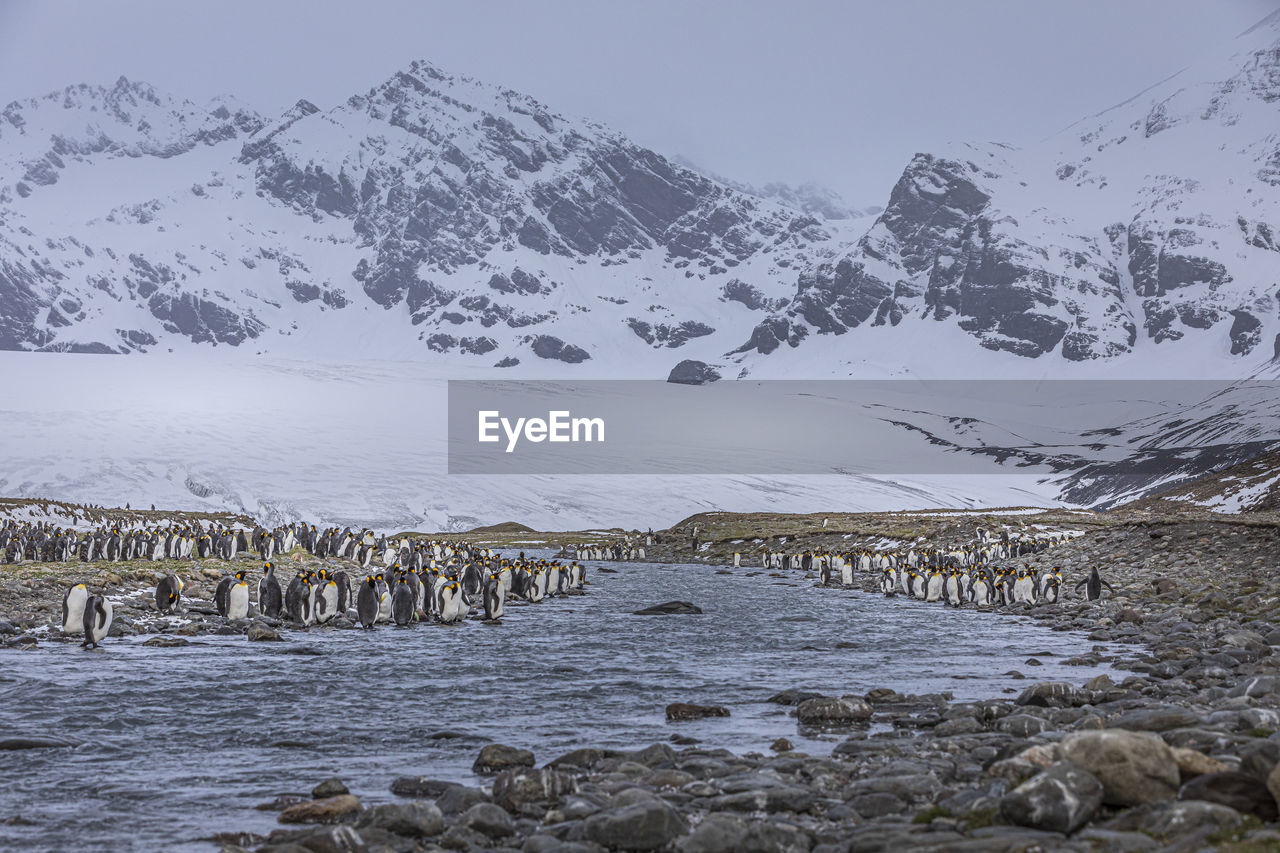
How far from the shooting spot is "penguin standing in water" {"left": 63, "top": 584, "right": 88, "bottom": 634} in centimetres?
1639

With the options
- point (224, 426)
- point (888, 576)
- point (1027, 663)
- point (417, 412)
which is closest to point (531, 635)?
point (1027, 663)

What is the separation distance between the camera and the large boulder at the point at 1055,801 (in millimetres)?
5723

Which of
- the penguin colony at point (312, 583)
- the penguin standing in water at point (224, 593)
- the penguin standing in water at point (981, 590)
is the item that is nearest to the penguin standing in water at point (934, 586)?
the penguin standing in water at point (981, 590)

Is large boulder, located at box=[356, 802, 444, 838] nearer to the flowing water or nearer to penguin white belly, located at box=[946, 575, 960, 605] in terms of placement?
the flowing water

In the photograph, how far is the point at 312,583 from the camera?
19.7 metres

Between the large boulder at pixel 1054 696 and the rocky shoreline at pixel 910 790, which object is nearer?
the rocky shoreline at pixel 910 790

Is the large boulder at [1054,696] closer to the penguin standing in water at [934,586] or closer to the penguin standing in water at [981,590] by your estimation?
the penguin standing in water at [981,590]

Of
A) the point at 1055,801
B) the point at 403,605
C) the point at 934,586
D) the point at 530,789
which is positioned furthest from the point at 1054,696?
the point at 934,586

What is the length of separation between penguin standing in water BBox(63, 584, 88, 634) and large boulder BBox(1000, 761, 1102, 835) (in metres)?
15.3

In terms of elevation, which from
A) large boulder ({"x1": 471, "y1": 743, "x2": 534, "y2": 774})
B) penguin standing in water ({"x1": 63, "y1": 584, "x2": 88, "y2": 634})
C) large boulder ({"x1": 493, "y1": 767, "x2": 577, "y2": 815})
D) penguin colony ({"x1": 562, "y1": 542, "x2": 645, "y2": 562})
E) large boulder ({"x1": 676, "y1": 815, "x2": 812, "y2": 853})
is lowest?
penguin colony ({"x1": 562, "y1": 542, "x2": 645, "y2": 562})

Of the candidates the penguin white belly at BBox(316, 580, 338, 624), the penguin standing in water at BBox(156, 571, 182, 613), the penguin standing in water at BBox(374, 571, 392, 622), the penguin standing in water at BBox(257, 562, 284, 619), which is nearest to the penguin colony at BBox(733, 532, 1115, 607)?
the penguin standing in water at BBox(374, 571, 392, 622)

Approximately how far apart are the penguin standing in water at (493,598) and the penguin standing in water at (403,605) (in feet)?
5.22

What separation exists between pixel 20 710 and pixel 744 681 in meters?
8.39

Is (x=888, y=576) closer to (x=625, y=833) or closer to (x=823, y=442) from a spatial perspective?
(x=625, y=833)
